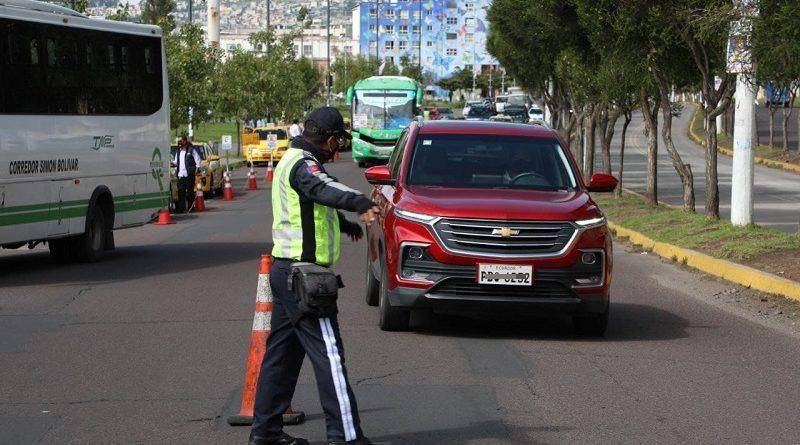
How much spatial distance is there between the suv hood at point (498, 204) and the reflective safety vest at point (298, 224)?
159 inches

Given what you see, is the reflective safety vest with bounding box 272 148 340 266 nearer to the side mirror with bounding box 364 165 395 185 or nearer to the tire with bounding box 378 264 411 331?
the tire with bounding box 378 264 411 331

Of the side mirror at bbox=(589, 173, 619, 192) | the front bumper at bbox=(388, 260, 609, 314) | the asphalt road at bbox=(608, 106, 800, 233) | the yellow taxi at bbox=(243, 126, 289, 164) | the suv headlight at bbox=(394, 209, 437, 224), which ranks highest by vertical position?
the side mirror at bbox=(589, 173, 619, 192)

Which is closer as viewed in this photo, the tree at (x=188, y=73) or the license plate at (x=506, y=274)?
the license plate at (x=506, y=274)

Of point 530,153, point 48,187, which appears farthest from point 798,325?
point 48,187

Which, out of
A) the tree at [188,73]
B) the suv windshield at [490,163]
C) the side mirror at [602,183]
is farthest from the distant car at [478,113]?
the side mirror at [602,183]

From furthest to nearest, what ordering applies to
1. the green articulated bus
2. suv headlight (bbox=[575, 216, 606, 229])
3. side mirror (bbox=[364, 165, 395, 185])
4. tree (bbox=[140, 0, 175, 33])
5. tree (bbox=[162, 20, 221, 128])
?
tree (bbox=[140, 0, 175, 33]) < the green articulated bus < tree (bbox=[162, 20, 221, 128]) < side mirror (bbox=[364, 165, 395, 185]) < suv headlight (bbox=[575, 216, 606, 229])

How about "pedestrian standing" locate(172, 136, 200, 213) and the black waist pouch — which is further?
"pedestrian standing" locate(172, 136, 200, 213)

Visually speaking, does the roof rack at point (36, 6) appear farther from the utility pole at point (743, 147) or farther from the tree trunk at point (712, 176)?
the tree trunk at point (712, 176)

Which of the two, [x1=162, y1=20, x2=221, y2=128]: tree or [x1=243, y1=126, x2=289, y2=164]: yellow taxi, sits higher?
[x1=162, y1=20, x2=221, y2=128]: tree

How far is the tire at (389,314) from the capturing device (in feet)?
37.2

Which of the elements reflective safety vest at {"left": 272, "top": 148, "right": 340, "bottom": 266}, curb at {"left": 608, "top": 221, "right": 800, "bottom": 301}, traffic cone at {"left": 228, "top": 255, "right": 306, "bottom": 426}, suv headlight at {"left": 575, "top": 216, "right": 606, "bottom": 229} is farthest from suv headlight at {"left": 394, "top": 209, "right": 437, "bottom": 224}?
curb at {"left": 608, "top": 221, "right": 800, "bottom": 301}

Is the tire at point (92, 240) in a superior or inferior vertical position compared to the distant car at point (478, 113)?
inferior

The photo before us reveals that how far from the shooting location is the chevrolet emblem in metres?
10.9

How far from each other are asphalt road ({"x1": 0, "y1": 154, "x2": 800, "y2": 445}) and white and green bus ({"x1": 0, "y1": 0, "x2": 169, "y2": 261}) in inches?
82.1
